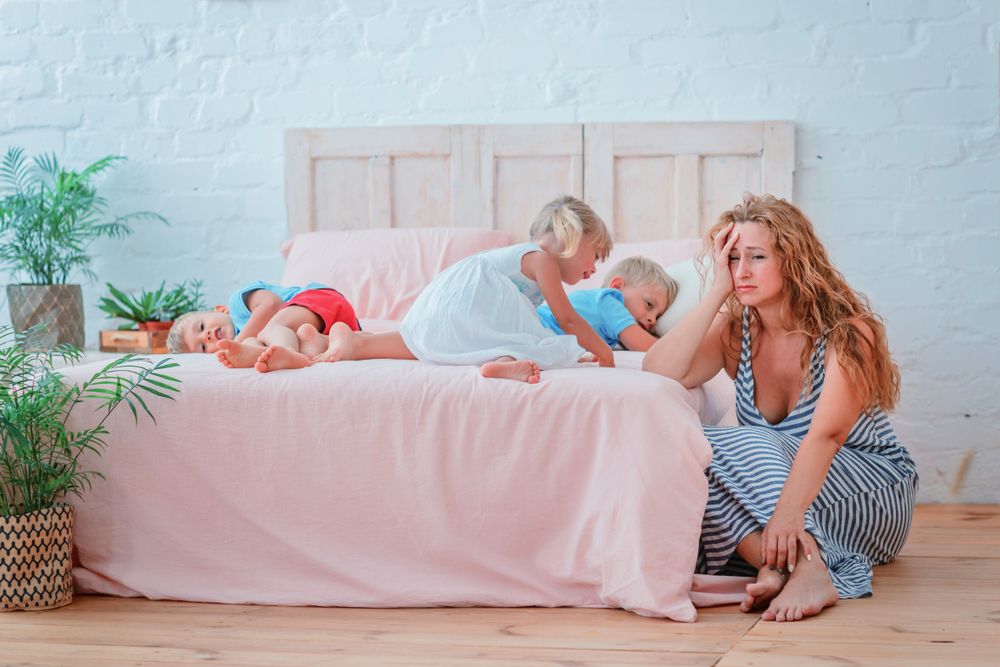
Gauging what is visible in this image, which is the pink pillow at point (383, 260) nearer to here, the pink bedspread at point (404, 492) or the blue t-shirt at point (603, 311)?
the blue t-shirt at point (603, 311)

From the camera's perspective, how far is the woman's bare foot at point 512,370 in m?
1.95

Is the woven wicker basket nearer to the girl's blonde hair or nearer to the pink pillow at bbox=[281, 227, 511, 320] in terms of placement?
the pink pillow at bbox=[281, 227, 511, 320]

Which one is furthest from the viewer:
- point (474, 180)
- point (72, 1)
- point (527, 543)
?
point (72, 1)

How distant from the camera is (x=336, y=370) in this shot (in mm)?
2008

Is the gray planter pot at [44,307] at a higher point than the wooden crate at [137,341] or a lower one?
higher

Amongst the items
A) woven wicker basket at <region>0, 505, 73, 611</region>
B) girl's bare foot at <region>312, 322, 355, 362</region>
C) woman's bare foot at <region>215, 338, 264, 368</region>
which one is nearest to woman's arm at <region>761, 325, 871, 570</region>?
girl's bare foot at <region>312, 322, 355, 362</region>

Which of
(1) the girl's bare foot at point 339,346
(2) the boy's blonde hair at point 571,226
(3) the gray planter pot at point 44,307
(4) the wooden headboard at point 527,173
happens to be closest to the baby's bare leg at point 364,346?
(1) the girl's bare foot at point 339,346

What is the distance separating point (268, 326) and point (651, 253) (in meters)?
1.17

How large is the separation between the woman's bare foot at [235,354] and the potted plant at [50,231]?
1.36 meters

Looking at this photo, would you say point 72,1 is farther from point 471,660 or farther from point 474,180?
point 471,660

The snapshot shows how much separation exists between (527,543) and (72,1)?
273cm

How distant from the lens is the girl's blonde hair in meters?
2.03

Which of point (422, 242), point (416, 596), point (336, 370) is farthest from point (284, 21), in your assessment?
point (416, 596)

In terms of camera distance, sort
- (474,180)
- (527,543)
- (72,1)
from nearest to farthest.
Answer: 1. (527,543)
2. (474,180)
3. (72,1)
